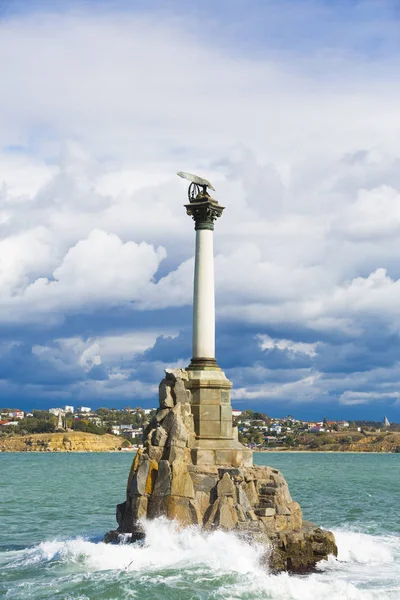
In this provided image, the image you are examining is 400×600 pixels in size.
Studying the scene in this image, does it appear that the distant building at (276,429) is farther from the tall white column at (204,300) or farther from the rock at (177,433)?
the rock at (177,433)

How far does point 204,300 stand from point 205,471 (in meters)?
4.18

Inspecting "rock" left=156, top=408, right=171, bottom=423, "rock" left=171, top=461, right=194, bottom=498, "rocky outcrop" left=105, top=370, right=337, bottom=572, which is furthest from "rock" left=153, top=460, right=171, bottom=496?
"rock" left=156, top=408, right=171, bottom=423

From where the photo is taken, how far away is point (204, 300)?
2083 cm

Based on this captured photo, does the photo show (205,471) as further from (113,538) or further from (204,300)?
(204,300)

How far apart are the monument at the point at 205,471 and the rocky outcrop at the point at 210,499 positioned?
0.02 m

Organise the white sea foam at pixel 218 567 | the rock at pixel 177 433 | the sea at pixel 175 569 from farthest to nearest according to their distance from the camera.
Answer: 1. the rock at pixel 177 433
2. the white sea foam at pixel 218 567
3. the sea at pixel 175 569

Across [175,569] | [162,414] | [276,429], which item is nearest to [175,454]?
[162,414]

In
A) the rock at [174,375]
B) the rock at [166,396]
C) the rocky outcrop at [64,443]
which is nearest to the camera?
the rock at [166,396]

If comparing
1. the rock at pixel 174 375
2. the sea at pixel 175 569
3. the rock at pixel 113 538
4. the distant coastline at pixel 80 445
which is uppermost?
the distant coastline at pixel 80 445

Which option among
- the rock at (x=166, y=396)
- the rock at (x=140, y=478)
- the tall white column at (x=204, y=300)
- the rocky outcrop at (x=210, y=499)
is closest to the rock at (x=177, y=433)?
the rocky outcrop at (x=210, y=499)

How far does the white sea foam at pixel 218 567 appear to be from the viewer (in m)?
15.8

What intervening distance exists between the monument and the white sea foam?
0.38 m

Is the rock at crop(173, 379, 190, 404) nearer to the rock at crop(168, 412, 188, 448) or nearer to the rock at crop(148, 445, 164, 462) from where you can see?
the rock at crop(168, 412, 188, 448)

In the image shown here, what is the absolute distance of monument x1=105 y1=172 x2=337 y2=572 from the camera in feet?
59.8
